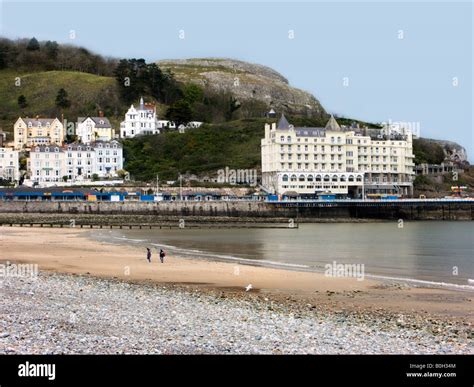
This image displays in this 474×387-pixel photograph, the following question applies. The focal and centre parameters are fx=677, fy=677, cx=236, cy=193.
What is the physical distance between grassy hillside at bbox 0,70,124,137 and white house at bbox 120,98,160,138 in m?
9.56

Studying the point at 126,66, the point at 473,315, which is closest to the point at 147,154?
the point at 126,66

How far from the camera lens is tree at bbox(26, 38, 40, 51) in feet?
495

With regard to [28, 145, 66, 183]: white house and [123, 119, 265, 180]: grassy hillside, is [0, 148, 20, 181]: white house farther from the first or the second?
[123, 119, 265, 180]: grassy hillside

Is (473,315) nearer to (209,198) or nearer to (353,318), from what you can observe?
(353,318)

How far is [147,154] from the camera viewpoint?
101 meters

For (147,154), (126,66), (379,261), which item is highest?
(126,66)

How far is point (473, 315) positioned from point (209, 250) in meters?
22.0

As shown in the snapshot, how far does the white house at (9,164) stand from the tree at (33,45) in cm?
6361

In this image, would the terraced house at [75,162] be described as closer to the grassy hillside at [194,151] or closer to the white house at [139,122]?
the grassy hillside at [194,151]

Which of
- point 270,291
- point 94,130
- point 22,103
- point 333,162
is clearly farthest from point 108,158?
point 270,291

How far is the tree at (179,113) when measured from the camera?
114188mm

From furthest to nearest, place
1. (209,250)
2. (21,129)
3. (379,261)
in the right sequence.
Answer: (21,129)
(209,250)
(379,261)

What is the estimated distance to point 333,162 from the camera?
96250 millimetres

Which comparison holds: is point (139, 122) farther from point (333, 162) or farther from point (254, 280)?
point (254, 280)
